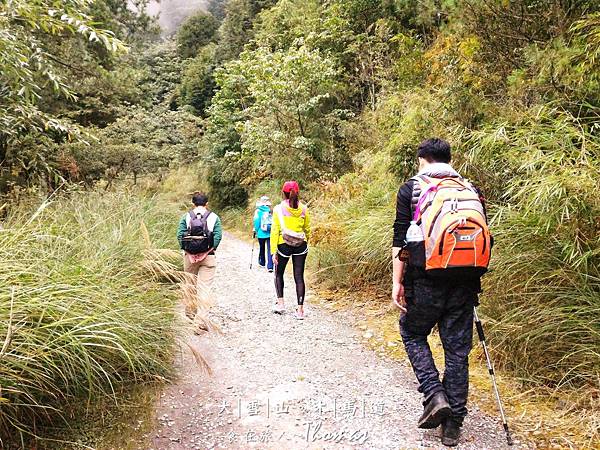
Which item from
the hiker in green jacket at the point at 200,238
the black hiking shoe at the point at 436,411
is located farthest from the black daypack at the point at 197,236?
the black hiking shoe at the point at 436,411

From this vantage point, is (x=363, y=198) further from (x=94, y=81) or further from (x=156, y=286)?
(x=94, y=81)

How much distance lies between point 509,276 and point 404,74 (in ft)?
24.1

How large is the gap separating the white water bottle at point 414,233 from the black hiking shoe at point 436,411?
3.35 ft

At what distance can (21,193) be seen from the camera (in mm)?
7707

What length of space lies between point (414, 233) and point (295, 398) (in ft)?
5.76

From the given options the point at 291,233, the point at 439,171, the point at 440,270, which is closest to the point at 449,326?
the point at 440,270

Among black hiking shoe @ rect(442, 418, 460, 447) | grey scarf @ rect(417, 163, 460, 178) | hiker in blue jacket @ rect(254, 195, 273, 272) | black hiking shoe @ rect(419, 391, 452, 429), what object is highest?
grey scarf @ rect(417, 163, 460, 178)

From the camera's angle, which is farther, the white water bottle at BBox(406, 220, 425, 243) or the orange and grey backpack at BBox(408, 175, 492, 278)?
the white water bottle at BBox(406, 220, 425, 243)

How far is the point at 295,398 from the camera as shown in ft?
12.3

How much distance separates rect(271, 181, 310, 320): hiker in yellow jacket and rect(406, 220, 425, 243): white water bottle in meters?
2.96

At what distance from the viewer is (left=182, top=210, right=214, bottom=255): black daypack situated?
535 centimetres

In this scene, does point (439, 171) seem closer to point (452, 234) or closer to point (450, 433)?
point (452, 234)

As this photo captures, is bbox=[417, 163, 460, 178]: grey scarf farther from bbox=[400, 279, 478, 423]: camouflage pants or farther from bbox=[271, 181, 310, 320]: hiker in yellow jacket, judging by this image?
bbox=[271, 181, 310, 320]: hiker in yellow jacket

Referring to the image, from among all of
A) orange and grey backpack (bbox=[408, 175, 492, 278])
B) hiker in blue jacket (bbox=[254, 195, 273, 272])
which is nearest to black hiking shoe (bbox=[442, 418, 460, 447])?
orange and grey backpack (bbox=[408, 175, 492, 278])
